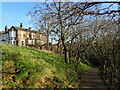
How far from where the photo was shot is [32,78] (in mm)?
6113

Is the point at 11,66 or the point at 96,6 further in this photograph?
the point at 11,66

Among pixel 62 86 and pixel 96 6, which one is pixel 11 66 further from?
pixel 96 6

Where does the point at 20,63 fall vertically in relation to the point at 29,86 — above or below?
above

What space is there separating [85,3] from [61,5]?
2.11ft

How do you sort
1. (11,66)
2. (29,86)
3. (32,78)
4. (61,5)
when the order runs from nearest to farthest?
(61,5) < (29,86) < (32,78) < (11,66)

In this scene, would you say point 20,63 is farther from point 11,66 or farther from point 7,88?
point 7,88

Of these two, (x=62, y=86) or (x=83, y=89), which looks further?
(x=83, y=89)

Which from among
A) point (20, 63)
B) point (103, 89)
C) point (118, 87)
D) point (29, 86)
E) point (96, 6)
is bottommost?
point (103, 89)

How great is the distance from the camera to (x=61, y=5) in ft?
10.2

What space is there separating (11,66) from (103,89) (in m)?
7.15

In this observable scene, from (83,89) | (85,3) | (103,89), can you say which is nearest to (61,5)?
(85,3)

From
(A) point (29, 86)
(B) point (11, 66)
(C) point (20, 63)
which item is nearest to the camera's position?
(A) point (29, 86)

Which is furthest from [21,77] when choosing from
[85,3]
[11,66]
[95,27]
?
[95,27]

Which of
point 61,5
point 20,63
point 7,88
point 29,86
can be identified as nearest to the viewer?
point 61,5
